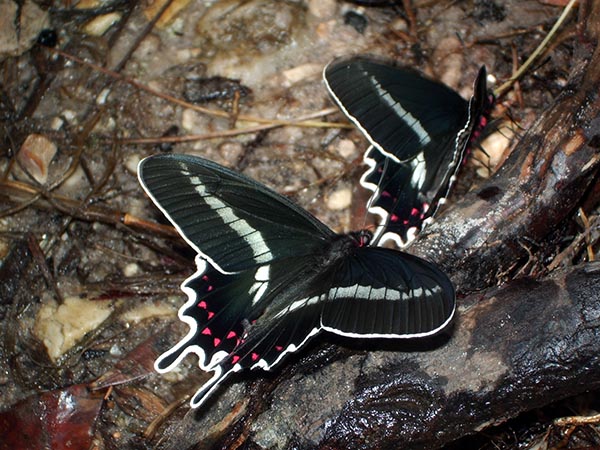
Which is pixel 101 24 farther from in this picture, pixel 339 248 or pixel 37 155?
pixel 339 248

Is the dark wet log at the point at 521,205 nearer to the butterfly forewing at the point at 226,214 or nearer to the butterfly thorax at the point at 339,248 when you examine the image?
the butterfly thorax at the point at 339,248

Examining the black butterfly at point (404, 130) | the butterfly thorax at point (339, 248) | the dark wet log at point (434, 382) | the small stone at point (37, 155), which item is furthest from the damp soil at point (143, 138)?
the butterfly thorax at point (339, 248)

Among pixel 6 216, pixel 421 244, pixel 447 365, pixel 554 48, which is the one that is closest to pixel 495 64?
pixel 554 48

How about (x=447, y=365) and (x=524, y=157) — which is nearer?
(x=447, y=365)

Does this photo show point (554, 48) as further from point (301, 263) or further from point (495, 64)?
point (301, 263)

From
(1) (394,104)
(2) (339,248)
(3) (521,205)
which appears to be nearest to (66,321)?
(2) (339,248)

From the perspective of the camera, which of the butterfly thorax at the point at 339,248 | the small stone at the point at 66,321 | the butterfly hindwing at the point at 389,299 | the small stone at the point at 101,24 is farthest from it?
the small stone at the point at 101,24
